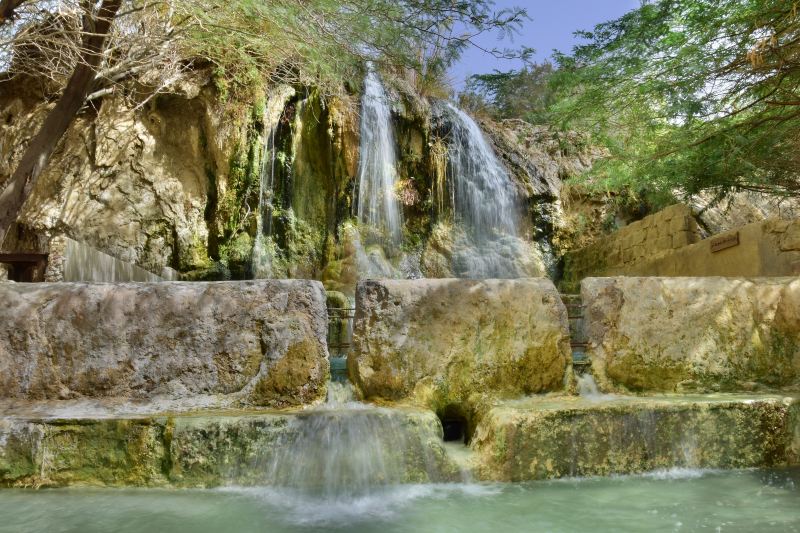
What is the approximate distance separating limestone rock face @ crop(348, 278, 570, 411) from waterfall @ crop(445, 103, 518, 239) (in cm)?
589

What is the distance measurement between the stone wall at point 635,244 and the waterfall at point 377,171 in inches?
120

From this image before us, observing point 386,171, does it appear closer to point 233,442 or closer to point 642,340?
point 642,340

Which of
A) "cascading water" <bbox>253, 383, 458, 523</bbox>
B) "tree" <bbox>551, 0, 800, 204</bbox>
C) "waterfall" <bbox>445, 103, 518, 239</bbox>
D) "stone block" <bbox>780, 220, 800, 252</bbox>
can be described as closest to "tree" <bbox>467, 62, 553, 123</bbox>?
"waterfall" <bbox>445, 103, 518, 239</bbox>

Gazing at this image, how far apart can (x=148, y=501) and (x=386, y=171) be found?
7499 millimetres

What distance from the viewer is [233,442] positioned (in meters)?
3.09

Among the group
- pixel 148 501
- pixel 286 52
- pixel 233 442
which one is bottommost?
pixel 148 501

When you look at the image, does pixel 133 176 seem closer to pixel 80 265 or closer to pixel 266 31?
pixel 80 265

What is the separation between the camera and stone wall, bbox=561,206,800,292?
5.48 metres

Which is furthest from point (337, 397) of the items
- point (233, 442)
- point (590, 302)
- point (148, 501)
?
point (590, 302)

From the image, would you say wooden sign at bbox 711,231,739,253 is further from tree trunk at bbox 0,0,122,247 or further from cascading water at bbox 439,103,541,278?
tree trunk at bbox 0,0,122,247

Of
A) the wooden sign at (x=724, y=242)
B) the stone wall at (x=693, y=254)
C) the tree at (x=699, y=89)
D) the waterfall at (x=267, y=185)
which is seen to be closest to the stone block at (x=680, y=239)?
the stone wall at (x=693, y=254)

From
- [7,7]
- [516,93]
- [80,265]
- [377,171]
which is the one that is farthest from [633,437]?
[516,93]

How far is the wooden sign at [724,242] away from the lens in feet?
19.6

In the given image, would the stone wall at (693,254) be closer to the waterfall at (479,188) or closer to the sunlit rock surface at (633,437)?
the waterfall at (479,188)
